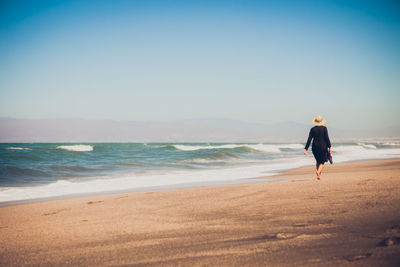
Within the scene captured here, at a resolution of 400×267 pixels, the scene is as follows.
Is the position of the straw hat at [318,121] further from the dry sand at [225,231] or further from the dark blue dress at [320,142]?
the dry sand at [225,231]

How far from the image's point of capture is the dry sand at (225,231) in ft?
9.32

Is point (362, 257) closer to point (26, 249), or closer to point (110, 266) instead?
point (110, 266)

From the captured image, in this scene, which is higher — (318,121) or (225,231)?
(318,121)

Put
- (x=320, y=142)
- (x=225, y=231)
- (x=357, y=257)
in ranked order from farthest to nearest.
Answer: (x=320, y=142)
(x=225, y=231)
(x=357, y=257)

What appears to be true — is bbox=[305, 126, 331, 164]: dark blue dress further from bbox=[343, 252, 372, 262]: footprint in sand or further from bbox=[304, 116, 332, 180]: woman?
bbox=[343, 252, 372, 262]: footprint in sand

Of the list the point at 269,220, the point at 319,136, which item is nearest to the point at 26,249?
the point at 269,220

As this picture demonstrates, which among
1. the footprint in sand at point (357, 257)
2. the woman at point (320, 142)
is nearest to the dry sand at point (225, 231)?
the footprint in sand at point (357, 257)

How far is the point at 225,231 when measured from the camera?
12.4ft

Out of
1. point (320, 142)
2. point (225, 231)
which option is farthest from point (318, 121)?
point (225, 231)

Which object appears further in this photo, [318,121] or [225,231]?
[318,121]

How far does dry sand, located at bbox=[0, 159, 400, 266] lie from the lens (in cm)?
284

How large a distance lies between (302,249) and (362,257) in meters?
0.51

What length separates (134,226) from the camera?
14.3 feet

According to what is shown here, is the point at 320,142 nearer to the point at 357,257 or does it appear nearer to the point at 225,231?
the point at 225,231
